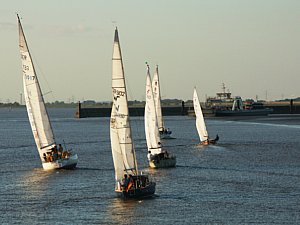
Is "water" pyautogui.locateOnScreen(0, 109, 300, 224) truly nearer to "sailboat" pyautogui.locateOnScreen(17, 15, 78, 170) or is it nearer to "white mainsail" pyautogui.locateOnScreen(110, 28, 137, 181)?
"sailboat" pyautogui.locateOnScreen(17, 15, 78, 170)

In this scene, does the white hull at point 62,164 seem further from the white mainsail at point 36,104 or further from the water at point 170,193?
the white mainsail at point 36,104

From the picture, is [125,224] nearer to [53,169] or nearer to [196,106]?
[53,169]

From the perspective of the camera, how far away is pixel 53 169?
90.6 m

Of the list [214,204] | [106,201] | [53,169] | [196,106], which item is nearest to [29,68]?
[53,169]

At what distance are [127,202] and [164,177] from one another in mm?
17815

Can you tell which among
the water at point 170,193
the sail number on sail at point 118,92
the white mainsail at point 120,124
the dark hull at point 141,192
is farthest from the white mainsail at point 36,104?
the sail number on sail at point 118,92

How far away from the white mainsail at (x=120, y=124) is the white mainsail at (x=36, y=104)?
2610cm

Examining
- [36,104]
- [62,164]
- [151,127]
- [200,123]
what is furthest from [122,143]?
[200,123]

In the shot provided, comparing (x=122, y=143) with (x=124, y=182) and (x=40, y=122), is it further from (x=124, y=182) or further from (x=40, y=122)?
(x=40, y=122)

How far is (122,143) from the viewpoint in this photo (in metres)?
67.0

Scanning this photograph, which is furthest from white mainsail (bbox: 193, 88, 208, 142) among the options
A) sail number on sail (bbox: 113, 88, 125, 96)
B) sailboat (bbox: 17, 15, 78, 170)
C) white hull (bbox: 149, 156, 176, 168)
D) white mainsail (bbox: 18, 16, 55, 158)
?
sail number on sail (bbox: 113, 88, 125, 96)

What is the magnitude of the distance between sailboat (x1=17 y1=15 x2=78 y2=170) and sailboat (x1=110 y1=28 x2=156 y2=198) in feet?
77.4

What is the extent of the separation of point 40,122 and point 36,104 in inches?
82.6

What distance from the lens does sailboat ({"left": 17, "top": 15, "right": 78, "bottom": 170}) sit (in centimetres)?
9025
